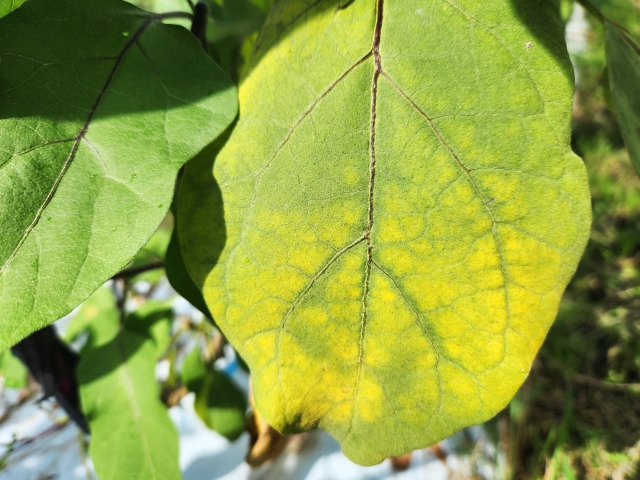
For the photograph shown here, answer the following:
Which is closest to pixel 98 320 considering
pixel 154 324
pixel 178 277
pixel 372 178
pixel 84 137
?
pixel 154 324

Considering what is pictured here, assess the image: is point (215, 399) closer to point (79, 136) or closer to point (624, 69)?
point (79, 136)

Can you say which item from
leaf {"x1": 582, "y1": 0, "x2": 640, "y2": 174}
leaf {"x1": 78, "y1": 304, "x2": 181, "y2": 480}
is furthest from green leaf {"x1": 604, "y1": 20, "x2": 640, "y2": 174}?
leaf {"x1": 78, "y1": 304, "x2": 181, "y2": 480}

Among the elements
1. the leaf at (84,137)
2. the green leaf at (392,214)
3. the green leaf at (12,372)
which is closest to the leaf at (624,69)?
the green leaf at (392,214)

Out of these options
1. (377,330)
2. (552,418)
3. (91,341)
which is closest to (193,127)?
(377,330)

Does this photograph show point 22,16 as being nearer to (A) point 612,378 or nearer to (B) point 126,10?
(B) point 126,10

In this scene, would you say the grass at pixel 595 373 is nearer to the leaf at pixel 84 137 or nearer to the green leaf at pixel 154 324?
the green leaf at pixel 154 324

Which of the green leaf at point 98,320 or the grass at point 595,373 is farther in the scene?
the grass at point 595,373
